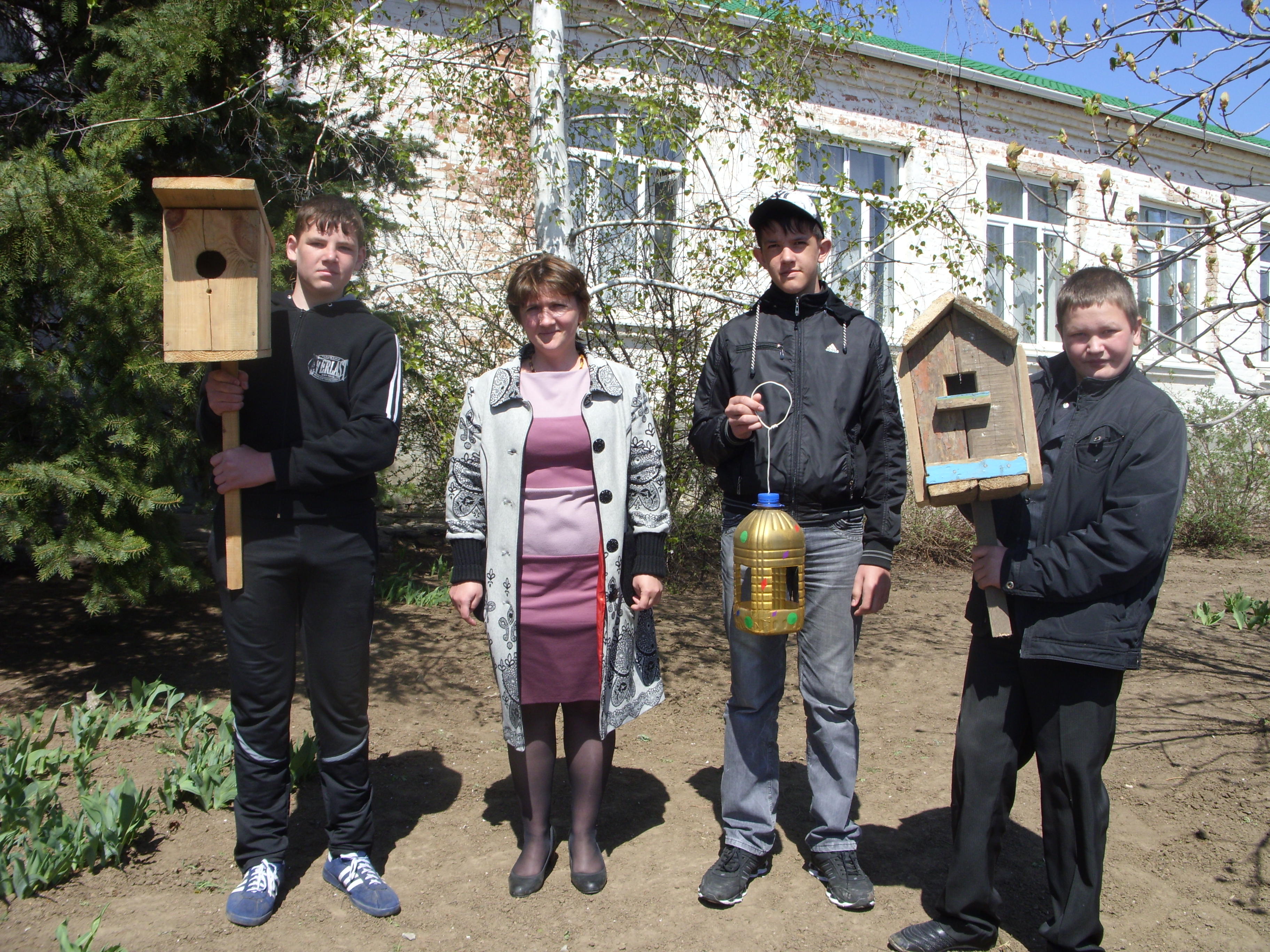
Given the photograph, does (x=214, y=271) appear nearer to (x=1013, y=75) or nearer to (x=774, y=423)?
(x=774, y=423)

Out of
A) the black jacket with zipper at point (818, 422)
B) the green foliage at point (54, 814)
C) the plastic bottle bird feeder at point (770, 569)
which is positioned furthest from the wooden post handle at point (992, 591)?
the green foliage at point (54, 814)

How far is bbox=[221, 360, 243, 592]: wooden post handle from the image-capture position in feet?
9.12

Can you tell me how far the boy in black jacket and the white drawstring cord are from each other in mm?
1188

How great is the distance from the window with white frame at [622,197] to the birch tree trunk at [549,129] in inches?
5.7

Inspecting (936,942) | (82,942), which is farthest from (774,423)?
(82,942)

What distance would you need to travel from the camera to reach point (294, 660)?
2992 millimetres

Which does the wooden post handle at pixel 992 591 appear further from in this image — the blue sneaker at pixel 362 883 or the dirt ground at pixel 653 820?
the blue sneaker at pixel 362 883

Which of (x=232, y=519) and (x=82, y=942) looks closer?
(x=82, y=942)

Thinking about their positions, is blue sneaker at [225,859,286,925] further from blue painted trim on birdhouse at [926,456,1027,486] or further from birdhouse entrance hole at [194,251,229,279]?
blue painted trim on birdhouse at [926,456,1027,486]

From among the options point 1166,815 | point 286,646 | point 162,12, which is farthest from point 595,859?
point 162,12

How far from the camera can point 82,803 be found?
10.4ft

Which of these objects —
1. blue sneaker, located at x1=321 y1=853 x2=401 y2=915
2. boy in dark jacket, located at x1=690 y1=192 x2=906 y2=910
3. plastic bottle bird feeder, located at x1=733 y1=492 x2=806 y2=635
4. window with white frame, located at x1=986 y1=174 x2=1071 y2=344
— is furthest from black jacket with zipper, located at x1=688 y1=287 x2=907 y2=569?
window with white frame, located at x1=986 y1=174 x2=1071 y2=344

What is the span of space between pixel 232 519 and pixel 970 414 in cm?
222

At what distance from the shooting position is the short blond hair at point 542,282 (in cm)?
299
